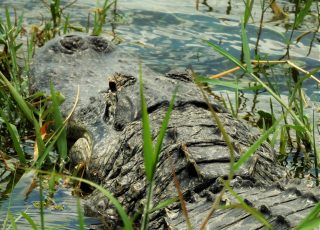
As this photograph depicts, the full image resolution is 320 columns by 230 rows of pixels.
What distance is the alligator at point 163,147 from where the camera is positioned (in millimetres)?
3078

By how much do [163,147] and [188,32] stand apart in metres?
3.00

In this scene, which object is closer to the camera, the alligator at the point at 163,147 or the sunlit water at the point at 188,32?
the alligator at the point at 163,147

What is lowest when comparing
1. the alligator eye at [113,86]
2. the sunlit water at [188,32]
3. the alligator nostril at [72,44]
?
the sunlit water at [188,32]

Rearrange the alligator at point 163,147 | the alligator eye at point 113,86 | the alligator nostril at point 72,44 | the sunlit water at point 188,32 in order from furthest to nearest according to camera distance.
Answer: the sunlit water at point 188,32
the alligator nostril at point 72,44
the alligator eye at point 113,86
the alligator at point 163,147

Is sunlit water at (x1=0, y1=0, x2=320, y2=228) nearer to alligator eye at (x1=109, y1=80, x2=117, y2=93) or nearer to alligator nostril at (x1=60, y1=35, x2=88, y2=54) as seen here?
alligator nostril at (x1=60, y1=35, x2=88, y2=54)

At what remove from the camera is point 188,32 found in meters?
6.66

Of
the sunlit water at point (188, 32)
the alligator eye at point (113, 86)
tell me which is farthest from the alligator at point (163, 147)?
the sunlit water at point (188, 32)

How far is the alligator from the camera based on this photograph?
10.1 ft

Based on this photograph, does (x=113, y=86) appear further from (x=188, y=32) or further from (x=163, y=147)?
(x=188, y=32)

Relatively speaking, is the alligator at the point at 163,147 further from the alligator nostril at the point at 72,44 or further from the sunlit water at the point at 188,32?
the sunlit water at the point at 188,32

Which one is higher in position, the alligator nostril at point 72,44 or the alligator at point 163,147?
the alligator nostril at point 72,44

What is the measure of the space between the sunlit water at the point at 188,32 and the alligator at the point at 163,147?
3.17 feet

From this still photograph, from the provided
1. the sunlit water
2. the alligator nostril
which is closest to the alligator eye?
the alligator nostril

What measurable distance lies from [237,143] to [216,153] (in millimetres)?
164
